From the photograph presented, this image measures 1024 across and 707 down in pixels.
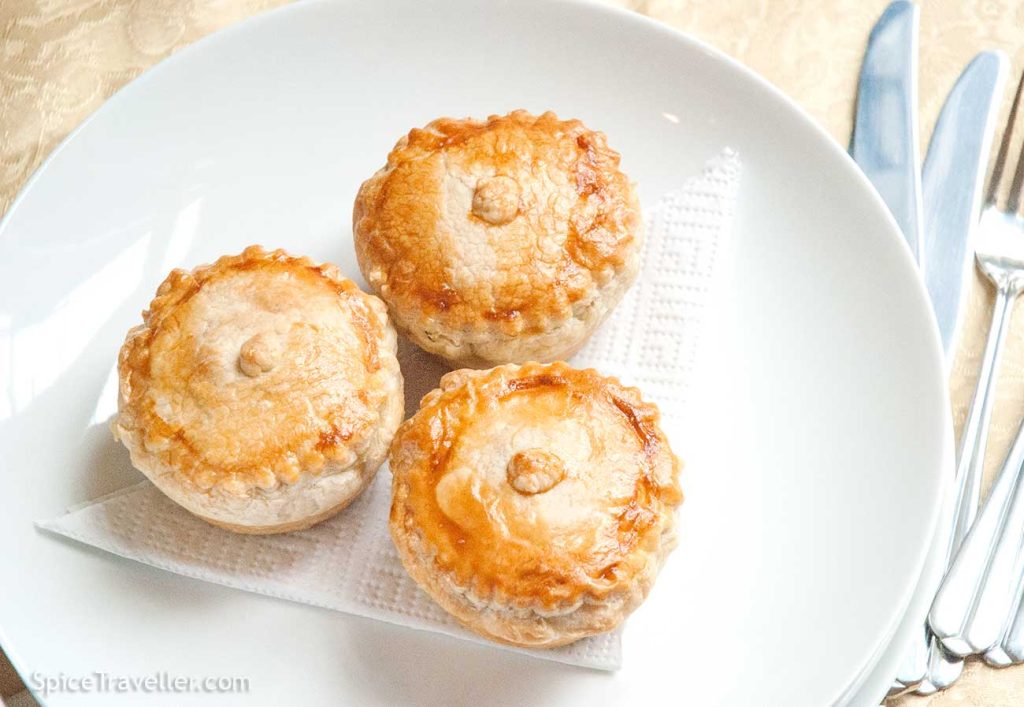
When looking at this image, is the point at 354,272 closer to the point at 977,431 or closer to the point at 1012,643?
the point at 977,431

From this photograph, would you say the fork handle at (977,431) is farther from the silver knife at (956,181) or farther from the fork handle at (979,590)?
the silver knife at (956,181)

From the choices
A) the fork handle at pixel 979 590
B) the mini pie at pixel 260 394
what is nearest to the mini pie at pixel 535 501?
the mini pie at pixel 260 394

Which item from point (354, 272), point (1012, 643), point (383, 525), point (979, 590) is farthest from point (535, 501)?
point (1012, 643)

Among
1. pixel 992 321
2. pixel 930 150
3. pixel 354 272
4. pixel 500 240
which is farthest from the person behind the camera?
pixel 930 150

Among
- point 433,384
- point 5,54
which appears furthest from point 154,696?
point 5,54

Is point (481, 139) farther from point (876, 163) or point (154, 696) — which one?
point (154, 696)

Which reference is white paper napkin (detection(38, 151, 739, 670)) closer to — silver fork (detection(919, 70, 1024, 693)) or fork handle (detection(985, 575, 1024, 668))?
silver fork (detection(919, 70, 1024, 693))
